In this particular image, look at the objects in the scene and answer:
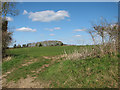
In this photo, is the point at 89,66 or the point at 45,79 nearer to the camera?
the point at 89,66

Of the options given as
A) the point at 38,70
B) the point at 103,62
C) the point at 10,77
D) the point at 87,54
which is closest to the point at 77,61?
the point at 87,54

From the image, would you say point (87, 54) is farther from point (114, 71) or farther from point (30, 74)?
point (30, 74)

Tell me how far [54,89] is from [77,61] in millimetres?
2890

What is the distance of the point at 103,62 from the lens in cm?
858

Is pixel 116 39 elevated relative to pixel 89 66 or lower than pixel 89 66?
elevated

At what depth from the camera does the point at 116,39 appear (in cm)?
1046

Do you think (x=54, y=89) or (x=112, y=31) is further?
(x=112, y=31)

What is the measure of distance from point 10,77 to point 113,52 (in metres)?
7.90

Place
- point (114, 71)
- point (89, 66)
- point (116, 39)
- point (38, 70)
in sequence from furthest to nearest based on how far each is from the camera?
1. point (38, 70)
2. point (116, 39)
3. point (89, 66)
4. point (114, 71)

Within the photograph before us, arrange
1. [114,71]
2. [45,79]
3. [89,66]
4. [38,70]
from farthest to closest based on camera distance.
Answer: [38,70], [45,79], [89,66], [114,71]

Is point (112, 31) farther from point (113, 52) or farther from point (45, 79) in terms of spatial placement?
point (45, 79)

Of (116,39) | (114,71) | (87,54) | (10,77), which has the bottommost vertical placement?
(10,77)

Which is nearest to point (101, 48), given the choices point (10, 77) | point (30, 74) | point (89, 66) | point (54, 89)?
point (89, 66)

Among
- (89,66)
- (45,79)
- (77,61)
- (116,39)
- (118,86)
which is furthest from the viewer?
(116,39)
